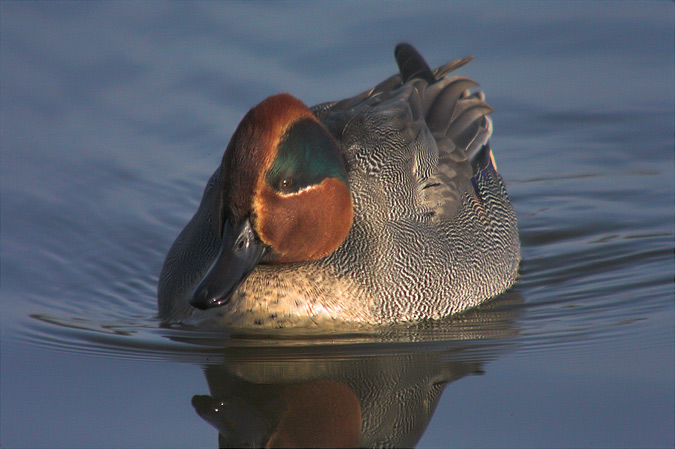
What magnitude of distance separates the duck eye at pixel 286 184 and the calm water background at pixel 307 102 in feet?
2.79

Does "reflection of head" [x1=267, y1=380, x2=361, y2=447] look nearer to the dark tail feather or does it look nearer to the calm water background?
the calm water background

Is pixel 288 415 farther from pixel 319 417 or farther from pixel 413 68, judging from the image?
pixel 413 68

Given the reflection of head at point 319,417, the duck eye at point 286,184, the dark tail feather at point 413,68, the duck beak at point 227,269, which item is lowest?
the reflection of head at point 319,417

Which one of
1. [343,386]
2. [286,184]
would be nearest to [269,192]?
[286,184]

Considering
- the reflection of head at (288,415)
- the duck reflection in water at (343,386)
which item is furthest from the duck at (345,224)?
the reflection of head at (288,415)

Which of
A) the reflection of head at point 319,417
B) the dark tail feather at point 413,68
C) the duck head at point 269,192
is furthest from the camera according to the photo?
the dark tail feather at point 413,68

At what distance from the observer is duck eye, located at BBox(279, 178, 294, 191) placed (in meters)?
4.87

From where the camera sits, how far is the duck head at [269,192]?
4.77 m

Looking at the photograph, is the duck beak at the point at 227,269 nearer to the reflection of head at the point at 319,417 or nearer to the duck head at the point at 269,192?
the duck head at the point at 269,192

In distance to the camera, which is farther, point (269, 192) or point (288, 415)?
point (269, 192)

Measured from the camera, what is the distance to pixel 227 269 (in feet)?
15.9

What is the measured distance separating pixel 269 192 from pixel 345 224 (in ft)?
2.15

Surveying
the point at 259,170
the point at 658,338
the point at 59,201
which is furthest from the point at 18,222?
the point at 658,338

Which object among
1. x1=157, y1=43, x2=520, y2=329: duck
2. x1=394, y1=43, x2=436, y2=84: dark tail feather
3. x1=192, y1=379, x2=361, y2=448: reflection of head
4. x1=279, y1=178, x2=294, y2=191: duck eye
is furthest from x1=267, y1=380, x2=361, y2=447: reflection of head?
x1=394, y1=43, x2=436, y2=84: dark tail feather
